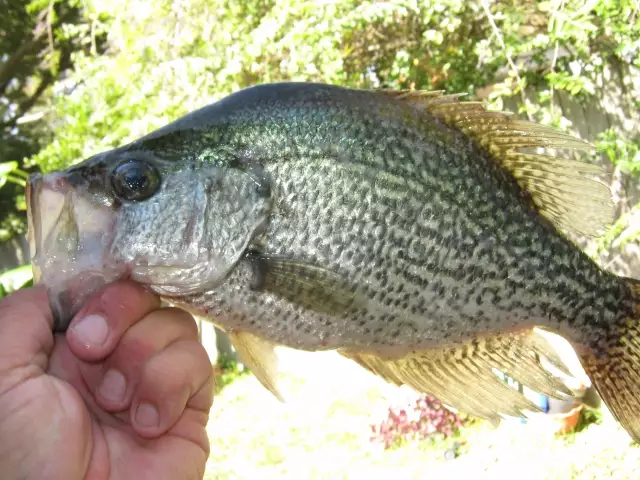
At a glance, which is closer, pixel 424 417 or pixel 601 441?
pixel 601 441

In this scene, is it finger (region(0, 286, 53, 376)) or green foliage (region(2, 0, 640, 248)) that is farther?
green foliage (region(2, 0, 640, 248))

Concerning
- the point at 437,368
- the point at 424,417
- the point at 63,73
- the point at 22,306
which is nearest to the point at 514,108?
the point at 424,417

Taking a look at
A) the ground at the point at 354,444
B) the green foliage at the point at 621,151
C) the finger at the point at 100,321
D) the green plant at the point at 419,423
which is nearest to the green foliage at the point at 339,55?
the green foliage at the point at 621,151

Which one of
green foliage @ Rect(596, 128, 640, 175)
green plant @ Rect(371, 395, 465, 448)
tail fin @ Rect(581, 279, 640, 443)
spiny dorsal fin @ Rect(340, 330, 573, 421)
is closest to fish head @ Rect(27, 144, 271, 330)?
spiny dorsal fin @ Rect(340, 330, 573, 421)

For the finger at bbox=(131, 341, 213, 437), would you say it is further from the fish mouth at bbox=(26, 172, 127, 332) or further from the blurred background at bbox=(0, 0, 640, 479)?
the blurred background at bbox=(0, 0, 640, 479)

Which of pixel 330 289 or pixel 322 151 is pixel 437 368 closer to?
pixel 330 289

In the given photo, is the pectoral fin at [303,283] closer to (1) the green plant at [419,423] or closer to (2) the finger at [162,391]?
(2) the finger at [162,391]

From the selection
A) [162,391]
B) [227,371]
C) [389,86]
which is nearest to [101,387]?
[162,391]
